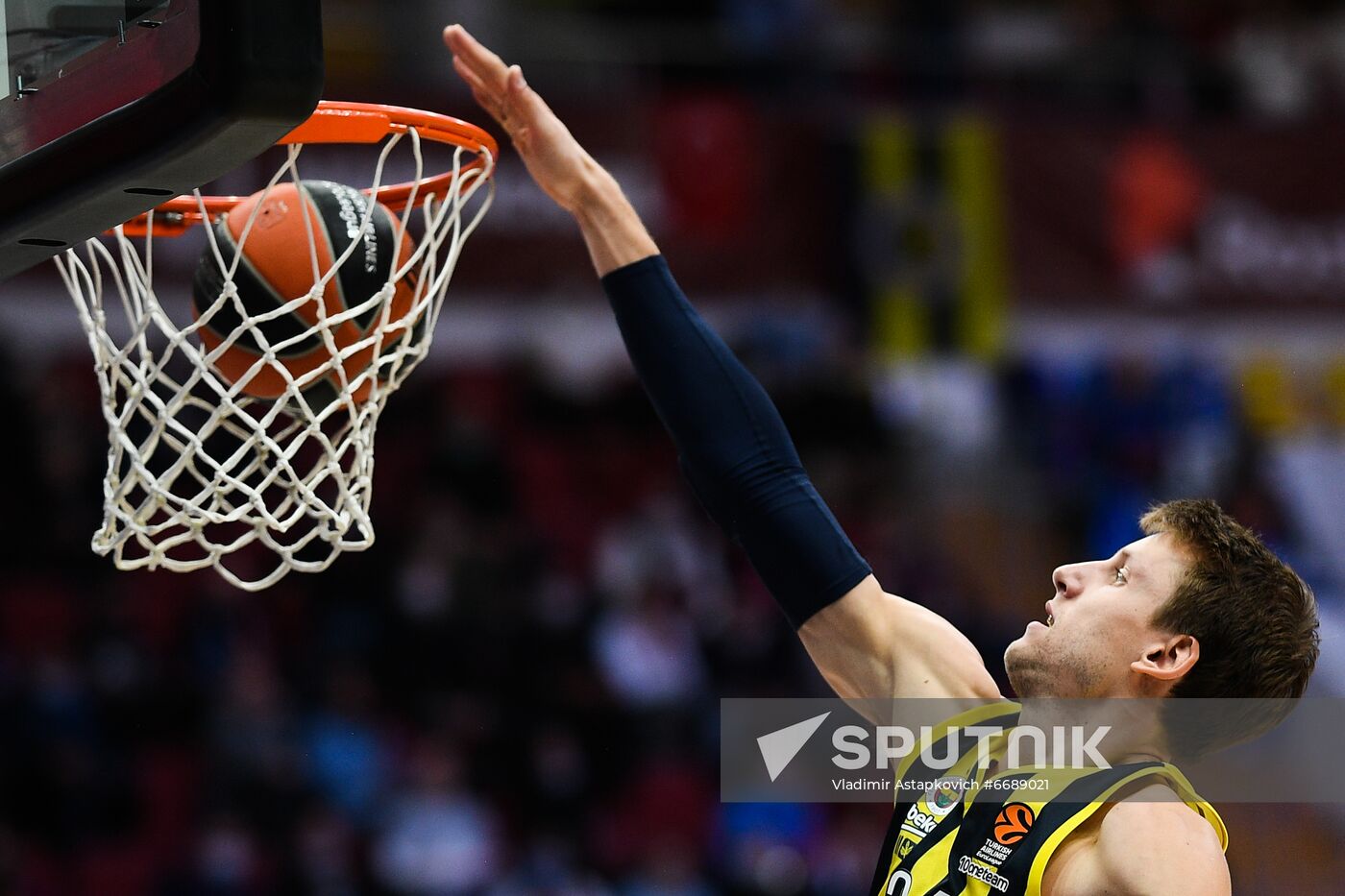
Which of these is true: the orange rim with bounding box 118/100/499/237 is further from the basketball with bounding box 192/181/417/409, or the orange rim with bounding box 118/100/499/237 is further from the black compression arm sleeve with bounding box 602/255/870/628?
the black compression arm sleeve with bounding box 602/255/870/628

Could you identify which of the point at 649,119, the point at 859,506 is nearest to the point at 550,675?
the point at 859,506

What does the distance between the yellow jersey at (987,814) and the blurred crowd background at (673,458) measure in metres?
4.91

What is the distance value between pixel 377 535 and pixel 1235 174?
5.51 meters

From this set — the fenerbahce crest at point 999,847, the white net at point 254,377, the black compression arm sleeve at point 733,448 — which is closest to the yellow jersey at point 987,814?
the fenerbahce crest at point 999,847

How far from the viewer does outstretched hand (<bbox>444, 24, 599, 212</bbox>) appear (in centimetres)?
267

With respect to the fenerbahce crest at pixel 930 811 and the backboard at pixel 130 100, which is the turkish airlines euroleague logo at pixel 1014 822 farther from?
the backboard at pixel 130 100

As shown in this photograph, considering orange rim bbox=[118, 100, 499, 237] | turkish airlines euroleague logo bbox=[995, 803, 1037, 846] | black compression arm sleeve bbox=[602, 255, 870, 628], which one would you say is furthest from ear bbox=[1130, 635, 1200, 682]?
orange rim bbox=[118, 100, 499, 237]

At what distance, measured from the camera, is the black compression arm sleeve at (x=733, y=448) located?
275 cm

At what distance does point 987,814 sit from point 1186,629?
1.36 feet

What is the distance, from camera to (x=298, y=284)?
2979 millimetres

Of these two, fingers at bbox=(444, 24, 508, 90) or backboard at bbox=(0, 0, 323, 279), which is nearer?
backboard at bbox=(0, 0, 323, 279)

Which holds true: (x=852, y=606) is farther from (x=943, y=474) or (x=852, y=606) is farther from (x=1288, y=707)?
(x=943, y=474)

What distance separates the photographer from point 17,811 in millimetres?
6926

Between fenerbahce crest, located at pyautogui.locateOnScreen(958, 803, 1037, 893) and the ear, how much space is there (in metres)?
0.28
